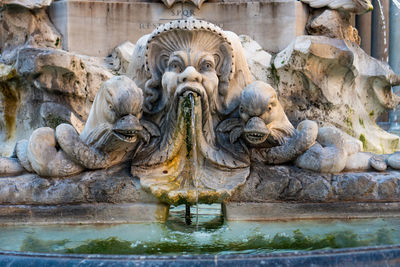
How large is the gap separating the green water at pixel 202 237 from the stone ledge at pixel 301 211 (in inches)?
2.2

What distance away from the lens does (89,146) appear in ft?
10.1

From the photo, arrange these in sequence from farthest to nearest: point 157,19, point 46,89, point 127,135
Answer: point 157,19 → point 46,89 → point 127,135

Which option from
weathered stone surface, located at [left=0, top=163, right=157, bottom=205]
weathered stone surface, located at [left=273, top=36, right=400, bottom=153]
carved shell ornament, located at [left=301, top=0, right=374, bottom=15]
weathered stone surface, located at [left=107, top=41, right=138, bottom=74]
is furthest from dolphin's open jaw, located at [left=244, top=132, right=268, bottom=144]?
carved shell ornament, located at [left=301, top=0, right=374, bottom=15]

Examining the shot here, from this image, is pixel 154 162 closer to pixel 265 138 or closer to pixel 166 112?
pixel 166 112

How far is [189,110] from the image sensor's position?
3068 mm

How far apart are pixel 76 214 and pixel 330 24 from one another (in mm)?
3995

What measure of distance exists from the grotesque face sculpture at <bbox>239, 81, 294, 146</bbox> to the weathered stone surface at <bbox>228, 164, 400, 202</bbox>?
274 millimetres

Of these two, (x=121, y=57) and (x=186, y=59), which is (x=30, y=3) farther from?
(x=186, y=59)

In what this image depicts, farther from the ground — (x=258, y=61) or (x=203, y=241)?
(x=258, y=61)

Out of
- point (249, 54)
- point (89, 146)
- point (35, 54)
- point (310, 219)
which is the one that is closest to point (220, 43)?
point (89, 146)

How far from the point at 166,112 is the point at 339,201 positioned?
1.33 meters

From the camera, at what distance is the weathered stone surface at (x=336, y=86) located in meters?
5.06

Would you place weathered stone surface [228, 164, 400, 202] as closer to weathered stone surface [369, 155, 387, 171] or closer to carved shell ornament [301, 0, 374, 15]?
weathered stone surface [369, 155, 387, 171]

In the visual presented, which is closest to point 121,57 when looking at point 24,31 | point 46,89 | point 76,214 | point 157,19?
point 157,19
